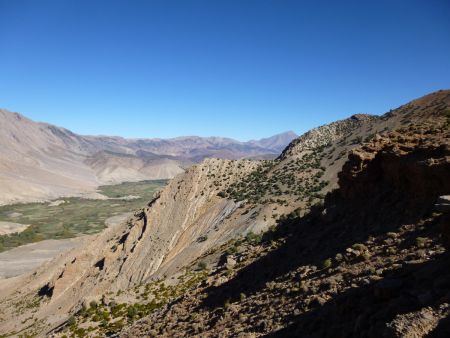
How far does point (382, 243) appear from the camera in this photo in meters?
13.9

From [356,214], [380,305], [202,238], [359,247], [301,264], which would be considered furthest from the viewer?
[202,238]

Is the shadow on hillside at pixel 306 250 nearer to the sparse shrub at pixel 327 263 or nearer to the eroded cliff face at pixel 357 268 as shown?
the eroded cliff face at pixel 357 268

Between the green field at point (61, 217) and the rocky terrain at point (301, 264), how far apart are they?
7058 centimetres

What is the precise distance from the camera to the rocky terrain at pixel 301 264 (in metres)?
10.0

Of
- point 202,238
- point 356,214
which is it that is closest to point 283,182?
point 202,238

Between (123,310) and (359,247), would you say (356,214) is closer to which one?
(359,247)

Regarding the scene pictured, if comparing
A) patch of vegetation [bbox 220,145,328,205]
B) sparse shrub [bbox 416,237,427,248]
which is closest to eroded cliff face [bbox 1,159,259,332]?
patch of vegetation [bbox 220,145,328,205]

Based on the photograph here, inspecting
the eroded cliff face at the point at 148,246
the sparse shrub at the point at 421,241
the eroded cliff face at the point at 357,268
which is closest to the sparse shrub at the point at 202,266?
the eroded cliff face at the point at 357,268

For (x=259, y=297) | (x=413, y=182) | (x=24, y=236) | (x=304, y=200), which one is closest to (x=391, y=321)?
(x=259, y=297)

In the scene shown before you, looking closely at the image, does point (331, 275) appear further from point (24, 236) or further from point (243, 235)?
point (24, 236)

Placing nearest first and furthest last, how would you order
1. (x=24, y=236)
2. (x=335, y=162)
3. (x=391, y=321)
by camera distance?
(x=391, y=321), (x=335, y=162), (x=24, y=236)

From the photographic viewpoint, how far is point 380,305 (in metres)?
9.52

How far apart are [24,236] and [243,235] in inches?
3823

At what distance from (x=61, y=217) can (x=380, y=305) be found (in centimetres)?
15086
